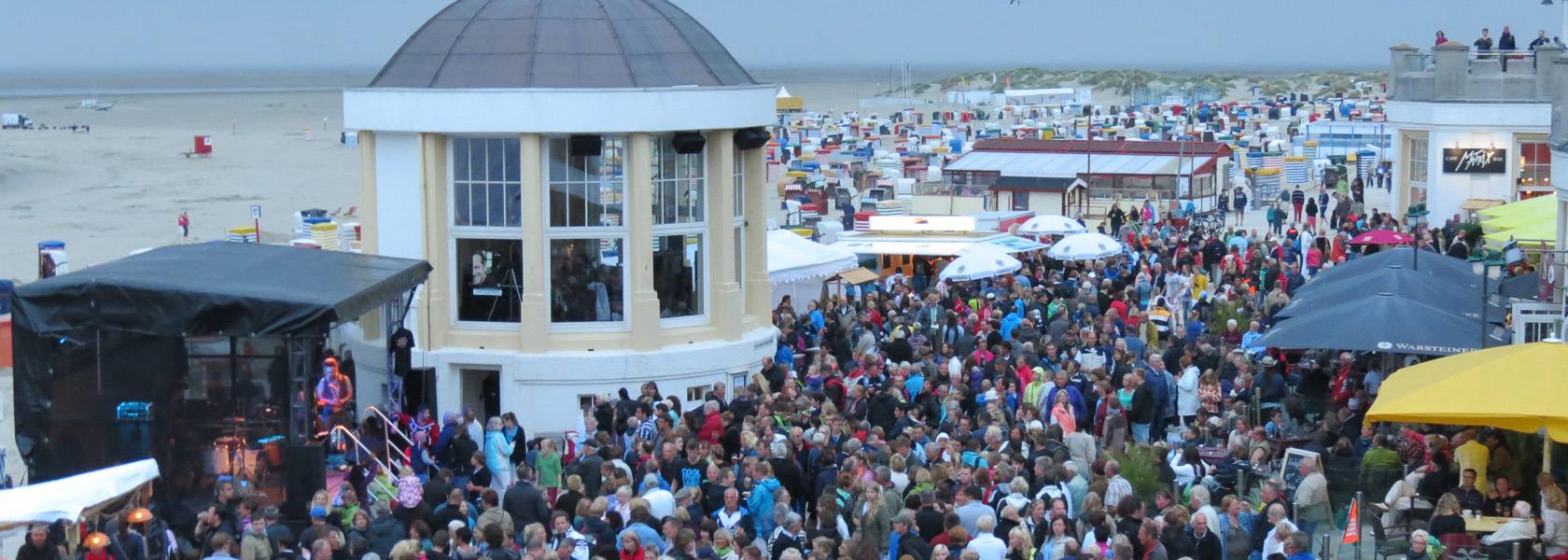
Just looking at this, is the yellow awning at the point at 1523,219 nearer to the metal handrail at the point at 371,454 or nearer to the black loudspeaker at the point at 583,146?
the black loudspeaker at the point at 583,146

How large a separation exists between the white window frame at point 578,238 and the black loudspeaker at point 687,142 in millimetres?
738

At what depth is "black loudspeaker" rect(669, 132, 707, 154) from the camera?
2161 centimetres

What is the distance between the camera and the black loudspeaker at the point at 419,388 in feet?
67.2

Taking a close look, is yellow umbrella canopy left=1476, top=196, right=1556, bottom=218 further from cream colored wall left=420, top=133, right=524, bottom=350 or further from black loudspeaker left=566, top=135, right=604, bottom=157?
cream colored wall left=420, top=133, right=524, bottom=350

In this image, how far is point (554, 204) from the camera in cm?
2123

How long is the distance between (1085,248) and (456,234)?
39.0 feet

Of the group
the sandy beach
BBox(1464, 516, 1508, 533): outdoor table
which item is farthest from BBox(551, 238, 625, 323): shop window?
the sandy beach

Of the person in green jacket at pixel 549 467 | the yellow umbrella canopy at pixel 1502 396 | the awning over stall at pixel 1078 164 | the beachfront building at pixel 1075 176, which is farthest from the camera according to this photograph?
the awning over stall at pixel 1078 164

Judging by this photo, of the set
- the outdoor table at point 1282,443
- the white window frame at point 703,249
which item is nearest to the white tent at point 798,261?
the white window frame at point 703,249

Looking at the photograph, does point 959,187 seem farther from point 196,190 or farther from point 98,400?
point 98,400

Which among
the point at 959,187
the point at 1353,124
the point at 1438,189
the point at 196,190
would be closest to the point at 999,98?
the point at 1353,124

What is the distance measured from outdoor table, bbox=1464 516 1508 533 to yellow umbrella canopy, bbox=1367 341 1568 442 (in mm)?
626

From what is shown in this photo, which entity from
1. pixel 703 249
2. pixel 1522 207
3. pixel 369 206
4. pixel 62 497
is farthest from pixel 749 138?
pixel 62 497

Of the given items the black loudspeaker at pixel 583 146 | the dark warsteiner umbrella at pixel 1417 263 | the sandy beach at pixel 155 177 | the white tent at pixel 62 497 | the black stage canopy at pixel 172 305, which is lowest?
the sandy beach at pixel 155 177
